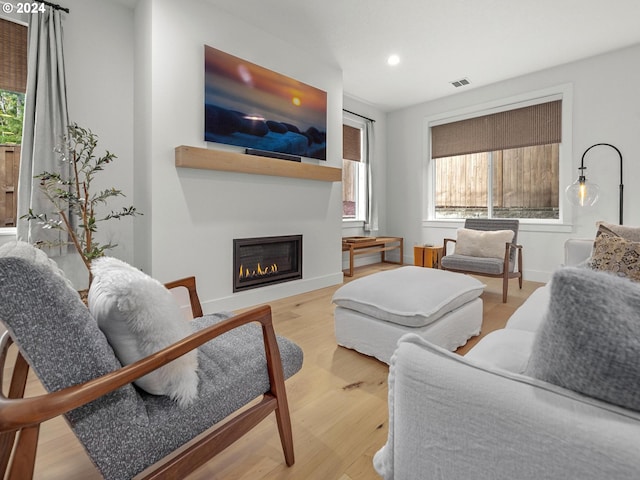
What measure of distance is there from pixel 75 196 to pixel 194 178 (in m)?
0.86

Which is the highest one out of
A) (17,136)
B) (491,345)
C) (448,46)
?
(448,46)

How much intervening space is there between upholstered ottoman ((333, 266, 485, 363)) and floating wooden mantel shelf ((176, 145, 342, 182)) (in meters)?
1.58

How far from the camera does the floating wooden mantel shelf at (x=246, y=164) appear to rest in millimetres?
Answer: 2680

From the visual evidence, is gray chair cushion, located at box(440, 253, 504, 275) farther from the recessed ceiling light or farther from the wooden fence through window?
the recessed ceiling light

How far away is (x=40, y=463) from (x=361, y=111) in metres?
5.36

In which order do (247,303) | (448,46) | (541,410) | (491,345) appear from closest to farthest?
(541,410) → (491,345) → (247,303) → (448,46)

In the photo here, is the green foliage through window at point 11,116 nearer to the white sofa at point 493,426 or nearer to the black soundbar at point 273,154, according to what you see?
the black soundbar at point 273,154

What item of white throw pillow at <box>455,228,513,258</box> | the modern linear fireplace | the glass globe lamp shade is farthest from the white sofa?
the glass globe lamp shade

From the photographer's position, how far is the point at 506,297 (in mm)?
3279

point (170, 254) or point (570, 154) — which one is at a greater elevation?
point (570, 154)

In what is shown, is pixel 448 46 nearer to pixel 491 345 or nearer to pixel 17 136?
pixel 491 345

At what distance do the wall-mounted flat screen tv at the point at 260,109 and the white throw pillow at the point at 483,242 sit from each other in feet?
6.31

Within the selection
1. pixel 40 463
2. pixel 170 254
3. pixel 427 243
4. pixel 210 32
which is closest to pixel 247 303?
pixel 170 254

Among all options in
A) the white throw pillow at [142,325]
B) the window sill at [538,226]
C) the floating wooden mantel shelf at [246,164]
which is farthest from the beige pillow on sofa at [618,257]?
the window sill at [538,226]
